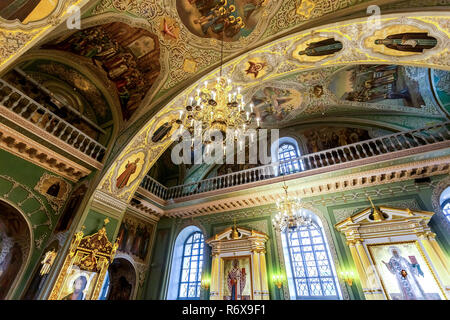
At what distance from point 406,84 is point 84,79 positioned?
494 inches

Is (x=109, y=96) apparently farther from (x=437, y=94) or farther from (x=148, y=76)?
(x=437, y=94)

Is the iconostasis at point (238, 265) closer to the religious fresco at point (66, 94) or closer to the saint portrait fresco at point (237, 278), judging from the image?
the saint portrait fresco at point (237, 278)

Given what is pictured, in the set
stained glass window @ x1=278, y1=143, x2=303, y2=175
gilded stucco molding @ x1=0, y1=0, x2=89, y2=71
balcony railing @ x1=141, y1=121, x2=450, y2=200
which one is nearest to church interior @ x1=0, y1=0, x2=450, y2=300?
gilded stucco molding @ x1=0, y1=0, x2=89, y2=71

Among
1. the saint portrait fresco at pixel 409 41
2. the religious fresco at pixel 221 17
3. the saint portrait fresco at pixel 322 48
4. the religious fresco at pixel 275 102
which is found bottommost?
the saint portrait fresco at pixel 409 41

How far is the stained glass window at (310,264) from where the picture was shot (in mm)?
7324

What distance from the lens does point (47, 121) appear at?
714cm

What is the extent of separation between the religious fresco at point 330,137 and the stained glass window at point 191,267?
7.08 m

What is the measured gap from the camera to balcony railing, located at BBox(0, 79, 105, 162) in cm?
607

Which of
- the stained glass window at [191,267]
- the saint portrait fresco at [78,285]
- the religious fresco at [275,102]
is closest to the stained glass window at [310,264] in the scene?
the stained glass window at [191,267]

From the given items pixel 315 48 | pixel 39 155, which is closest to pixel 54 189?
pixel 39 155

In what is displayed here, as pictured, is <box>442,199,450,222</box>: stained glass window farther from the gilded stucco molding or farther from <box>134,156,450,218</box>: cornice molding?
the gilded stucco molding

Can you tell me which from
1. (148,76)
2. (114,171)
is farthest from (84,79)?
(114,171)
